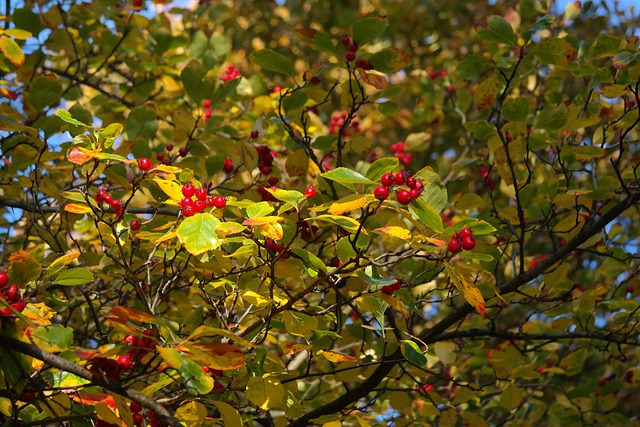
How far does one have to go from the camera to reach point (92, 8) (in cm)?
349

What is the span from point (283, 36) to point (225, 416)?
623 cm

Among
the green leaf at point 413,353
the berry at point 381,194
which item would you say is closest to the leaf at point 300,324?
the green leaf at point 413,353

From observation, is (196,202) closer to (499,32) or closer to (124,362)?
(124,362)

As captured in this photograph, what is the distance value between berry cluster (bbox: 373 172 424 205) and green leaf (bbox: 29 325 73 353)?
30.0 inches

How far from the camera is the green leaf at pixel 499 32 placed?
2.29 metres

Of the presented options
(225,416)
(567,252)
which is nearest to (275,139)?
(567,252)

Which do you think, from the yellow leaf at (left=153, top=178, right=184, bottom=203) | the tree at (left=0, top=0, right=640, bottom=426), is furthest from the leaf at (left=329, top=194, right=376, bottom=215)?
the yellow leaf at (left=153, top=178, right=184, bottom=203)

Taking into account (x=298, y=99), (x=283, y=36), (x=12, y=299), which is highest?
(x=283, y=36)

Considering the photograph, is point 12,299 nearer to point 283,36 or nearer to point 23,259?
point 23,259

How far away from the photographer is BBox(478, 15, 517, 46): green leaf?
2287 millimetres

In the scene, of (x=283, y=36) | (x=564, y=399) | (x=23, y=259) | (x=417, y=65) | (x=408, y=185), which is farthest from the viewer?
(x=283, y=36)

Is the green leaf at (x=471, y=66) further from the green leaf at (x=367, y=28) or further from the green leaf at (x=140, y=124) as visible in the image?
the green leaf at (x=140, y=124)

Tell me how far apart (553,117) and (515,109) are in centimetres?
13

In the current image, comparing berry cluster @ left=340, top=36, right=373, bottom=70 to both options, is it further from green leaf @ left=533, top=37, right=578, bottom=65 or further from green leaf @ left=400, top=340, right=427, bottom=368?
green leaf @ left=400, top=340, right=427, bottom=368
